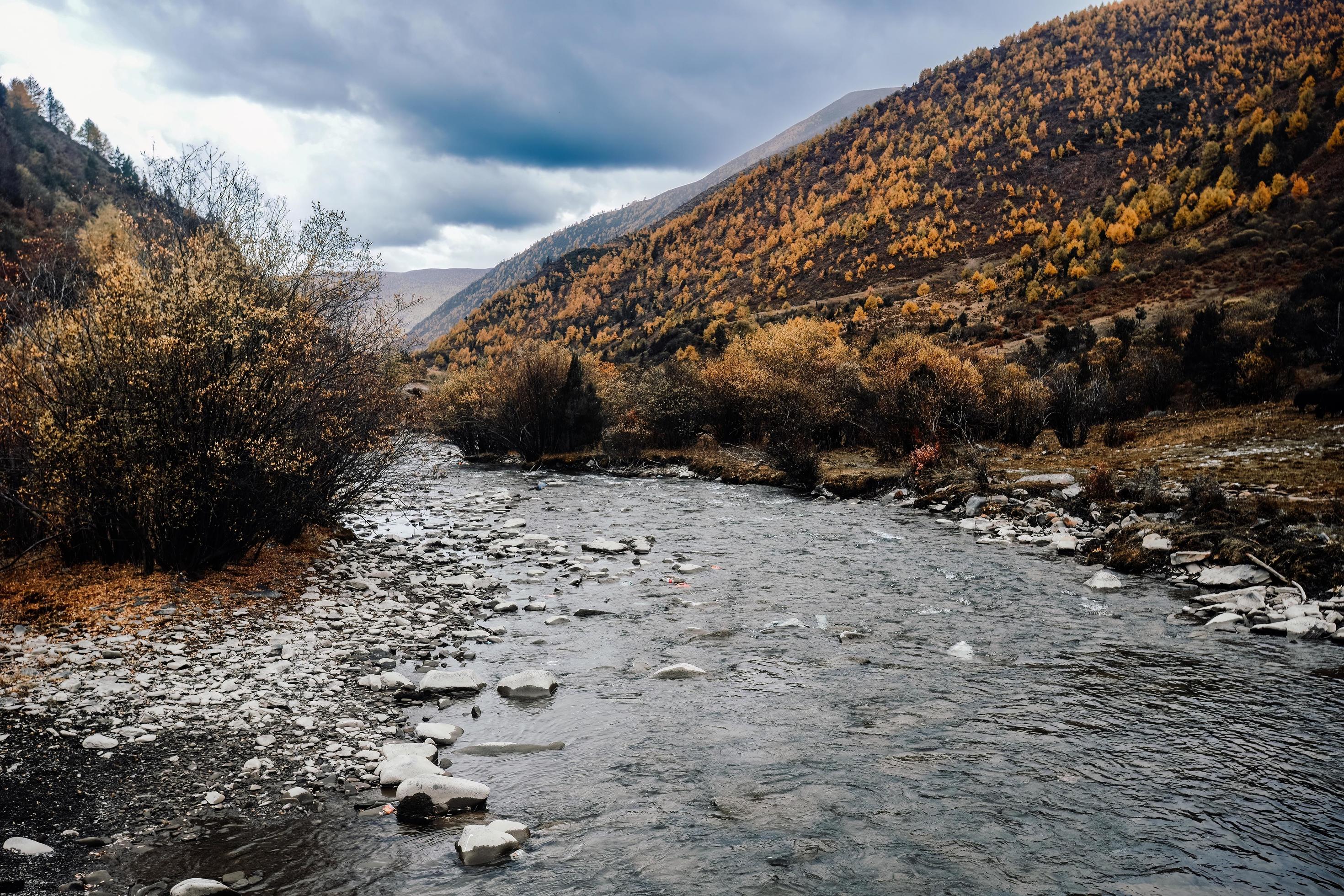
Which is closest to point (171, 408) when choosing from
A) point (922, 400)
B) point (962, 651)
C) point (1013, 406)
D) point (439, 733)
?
point (439, 733)

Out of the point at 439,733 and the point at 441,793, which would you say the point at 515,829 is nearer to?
the point at 441,793

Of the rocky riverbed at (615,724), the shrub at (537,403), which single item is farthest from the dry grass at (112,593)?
the shrub at (537,403)

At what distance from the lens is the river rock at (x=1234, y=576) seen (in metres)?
10.8

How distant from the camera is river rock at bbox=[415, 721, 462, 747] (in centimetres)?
653

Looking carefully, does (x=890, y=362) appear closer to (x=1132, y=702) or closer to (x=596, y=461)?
(x=596, y=461)

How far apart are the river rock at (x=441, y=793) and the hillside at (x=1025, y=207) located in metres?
53.6

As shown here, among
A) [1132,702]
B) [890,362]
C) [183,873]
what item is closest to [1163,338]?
[890,362]

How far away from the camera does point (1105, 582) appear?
38.8 feet

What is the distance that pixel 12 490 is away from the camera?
892 cm

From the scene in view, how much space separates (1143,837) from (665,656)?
559cm

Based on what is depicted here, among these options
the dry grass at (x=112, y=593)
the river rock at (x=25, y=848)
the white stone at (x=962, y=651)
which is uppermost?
the dry grass at (x=112, y=593)

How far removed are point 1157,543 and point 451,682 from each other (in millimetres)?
12961

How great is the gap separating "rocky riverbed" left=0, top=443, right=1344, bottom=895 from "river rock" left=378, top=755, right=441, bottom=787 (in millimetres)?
37

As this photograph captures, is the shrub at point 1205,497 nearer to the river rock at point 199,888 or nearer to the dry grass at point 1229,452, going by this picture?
the dry grass at point 1229,452
